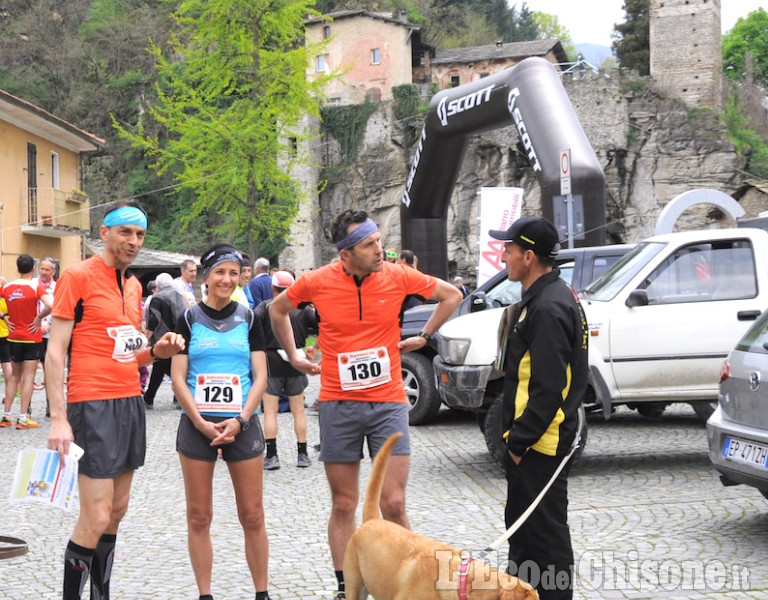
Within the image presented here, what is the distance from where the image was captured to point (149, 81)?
61.6 meters

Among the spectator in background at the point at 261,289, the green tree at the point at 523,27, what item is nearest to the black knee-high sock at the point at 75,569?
the spectator in background at the point at 261,289

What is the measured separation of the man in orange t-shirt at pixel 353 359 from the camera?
5.04m

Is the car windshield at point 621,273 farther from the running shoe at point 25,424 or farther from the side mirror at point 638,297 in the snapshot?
the running shoe at point 25,424

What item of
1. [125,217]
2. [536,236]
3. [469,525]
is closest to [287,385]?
[469,525]

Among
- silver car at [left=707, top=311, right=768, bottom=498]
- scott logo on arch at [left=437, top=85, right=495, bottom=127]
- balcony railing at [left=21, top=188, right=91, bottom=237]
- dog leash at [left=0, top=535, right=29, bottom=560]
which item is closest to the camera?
dog leash at [left=0, top=535, right=29, bottom=560]

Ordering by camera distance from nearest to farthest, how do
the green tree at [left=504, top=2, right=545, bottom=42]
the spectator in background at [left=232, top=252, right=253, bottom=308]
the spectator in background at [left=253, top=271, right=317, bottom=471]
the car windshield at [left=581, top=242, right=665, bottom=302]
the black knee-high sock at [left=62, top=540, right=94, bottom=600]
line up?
the black knee-high sock at [left=62, top=540, right=94, bottom=600] → the car windshield at [left=581, top=242, right=665, bottom=302] → the spectator in background at [left=253, top=271, right=317, bottom=471] → the spectator in background at [left=232, top=252, right=253, bottom=308] → the green tree at [left=504, top=2, right=545, bottom=42]

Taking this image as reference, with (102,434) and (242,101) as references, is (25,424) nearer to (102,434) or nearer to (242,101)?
(102,434)

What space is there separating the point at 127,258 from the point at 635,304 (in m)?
5.36

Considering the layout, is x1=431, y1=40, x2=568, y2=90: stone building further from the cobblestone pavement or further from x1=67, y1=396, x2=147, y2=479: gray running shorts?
x1=67, y1=396, x2=147, y2=479: gray running shorts

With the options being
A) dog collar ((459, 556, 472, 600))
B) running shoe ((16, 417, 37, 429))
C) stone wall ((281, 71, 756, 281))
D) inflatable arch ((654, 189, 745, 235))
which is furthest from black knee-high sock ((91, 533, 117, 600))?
stone wall ((281, 71, 756, 281))

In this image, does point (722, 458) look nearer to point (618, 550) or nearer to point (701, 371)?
point (618, 550)

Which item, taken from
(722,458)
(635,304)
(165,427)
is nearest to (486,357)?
(635,304)

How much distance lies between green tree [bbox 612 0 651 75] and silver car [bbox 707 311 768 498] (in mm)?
61256

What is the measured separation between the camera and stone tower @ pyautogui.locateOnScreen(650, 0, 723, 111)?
5494 centimetres
